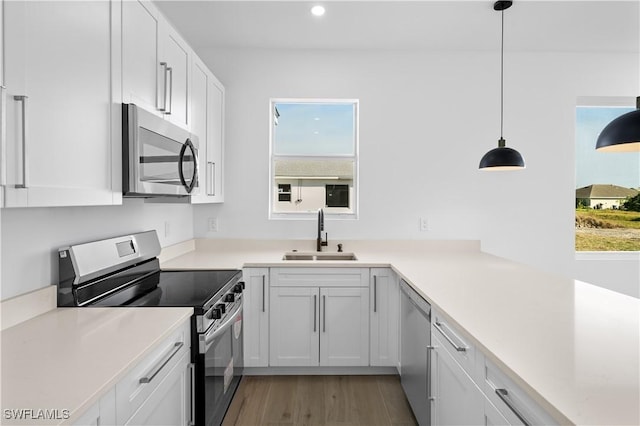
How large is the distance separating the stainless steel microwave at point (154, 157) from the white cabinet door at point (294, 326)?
104 cm

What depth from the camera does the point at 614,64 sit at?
337 cm

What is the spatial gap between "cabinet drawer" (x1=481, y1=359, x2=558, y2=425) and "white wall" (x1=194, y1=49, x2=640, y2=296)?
220cm

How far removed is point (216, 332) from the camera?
1.85m

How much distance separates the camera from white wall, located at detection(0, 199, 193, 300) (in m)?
1.39

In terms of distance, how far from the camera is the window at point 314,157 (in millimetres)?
3465

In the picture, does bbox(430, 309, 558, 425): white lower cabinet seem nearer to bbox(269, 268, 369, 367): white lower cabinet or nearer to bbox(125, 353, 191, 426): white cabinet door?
bbox(269, 268, 369, 367): white lower cabinet

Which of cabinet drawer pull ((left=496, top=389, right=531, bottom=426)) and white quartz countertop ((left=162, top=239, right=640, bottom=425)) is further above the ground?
white quartz countertop ((left=162, top=239, right=640, bottom=425))

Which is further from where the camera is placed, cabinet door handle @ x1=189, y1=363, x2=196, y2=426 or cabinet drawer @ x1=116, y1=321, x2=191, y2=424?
cabinet door handle @ x1=189, y1=363, x2=196, y2=426

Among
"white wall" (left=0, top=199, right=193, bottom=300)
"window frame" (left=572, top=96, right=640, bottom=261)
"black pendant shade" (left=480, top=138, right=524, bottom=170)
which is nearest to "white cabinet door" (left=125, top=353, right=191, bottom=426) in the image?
"white wall" (left=0, top=199, right=193, bottom=300)

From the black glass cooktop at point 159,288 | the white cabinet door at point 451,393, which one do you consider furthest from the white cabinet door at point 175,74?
the white cabinet door at point 451,393

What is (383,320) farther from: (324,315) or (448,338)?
(448,338)

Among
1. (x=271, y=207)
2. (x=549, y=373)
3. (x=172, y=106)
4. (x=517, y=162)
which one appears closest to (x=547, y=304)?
(x=549, y=373)

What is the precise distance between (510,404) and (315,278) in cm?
179

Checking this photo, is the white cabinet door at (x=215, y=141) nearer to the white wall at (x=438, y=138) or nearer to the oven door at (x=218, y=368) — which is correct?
the white wall at (x=438, y=138)
